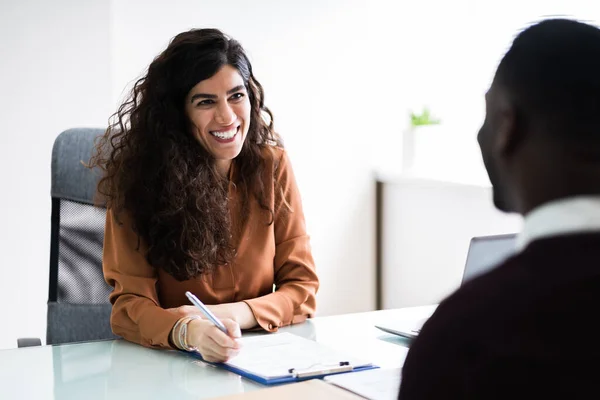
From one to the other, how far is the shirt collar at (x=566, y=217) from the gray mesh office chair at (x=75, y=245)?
175cm

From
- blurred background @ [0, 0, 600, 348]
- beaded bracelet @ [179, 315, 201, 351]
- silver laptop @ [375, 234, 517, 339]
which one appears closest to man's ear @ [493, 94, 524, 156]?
silver laptop @ [375, 234, 517, 339]

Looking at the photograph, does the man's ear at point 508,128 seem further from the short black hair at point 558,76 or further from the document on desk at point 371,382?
the document on desk at point 371,382

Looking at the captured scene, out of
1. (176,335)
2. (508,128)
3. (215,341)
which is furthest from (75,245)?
(508,128)

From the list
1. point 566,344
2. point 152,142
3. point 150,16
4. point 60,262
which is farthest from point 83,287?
point 566,344

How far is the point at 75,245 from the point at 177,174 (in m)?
0.46

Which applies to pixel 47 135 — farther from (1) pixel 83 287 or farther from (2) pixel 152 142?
(2) pixel 152 142

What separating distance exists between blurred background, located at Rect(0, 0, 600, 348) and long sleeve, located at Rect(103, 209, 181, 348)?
1.43m

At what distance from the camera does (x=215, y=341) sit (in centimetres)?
146

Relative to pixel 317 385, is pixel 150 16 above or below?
above

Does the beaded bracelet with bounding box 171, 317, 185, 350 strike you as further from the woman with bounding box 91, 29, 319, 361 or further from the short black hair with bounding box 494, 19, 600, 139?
the short black hair with bounding box 494, 19, 600, 139

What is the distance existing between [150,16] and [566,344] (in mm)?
3138

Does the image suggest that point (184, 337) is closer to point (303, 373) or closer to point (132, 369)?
point (132, 369)

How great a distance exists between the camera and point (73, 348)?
162 centimetres

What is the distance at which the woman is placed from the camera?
5.98 ft
